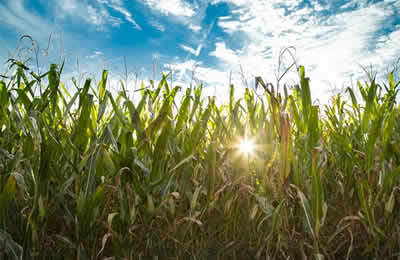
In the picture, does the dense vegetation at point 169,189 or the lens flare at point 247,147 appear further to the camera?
the lens flare at point 247,147

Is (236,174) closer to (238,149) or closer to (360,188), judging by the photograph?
(238,149)

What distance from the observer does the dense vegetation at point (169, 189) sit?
3.18ft

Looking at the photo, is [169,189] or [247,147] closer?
[169,189]

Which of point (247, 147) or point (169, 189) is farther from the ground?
point (247, 147)

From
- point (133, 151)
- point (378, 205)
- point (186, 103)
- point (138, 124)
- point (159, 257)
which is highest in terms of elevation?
point (186, 103)

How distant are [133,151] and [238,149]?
0.51 metres

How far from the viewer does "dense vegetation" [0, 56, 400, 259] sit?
0.97m

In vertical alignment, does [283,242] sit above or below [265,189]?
below

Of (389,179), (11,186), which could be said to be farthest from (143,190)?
(389,179)

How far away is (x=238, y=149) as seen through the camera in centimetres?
124

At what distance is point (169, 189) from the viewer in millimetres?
1109

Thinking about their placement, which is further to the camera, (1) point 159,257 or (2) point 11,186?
(1) point 159,257

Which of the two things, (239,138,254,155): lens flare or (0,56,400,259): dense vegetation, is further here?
(239,138,254,155): lens flare

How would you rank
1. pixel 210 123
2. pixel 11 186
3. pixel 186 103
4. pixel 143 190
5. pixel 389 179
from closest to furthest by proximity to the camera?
1. pixel 11 186
2. pixel 143 190
3. pixel 389 179
4. pixel 186 103
5. pixel 210 123
